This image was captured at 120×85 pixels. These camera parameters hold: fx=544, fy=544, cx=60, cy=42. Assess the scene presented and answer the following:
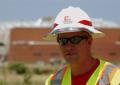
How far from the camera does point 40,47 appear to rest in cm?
7475

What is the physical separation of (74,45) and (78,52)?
0.22ft

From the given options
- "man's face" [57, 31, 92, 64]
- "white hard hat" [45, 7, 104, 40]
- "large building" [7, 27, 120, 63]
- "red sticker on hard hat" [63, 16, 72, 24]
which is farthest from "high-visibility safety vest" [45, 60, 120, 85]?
"large building" [7, 27, 120, 63]

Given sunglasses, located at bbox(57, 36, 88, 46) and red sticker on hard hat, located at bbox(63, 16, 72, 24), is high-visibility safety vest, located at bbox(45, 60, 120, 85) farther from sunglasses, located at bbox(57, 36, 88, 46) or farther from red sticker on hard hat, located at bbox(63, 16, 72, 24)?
red sticker on hard hat, located at bbox(63, 16, 72, 24)

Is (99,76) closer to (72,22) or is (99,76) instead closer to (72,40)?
(72,40)

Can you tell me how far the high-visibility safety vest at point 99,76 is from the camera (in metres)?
3.85

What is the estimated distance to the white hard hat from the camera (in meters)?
3.88

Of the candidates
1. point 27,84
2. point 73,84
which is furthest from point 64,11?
point 27,84

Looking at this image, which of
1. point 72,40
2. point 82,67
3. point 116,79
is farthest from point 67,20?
point 116,79

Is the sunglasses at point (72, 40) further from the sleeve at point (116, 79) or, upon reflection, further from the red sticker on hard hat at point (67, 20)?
the sleeve at point (116, 79)

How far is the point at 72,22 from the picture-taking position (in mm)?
3871

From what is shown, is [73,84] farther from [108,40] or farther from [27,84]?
[108,40]

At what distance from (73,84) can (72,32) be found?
0.39 meters

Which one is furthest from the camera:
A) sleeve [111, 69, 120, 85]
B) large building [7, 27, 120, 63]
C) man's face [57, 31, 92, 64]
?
large building [7, 27, 120, 63]

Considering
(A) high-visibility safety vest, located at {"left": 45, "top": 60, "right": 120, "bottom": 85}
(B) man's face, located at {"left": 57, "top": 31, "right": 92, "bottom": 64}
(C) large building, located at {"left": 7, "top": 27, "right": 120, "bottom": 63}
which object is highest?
(B) man's face, located at {"left": 57, "top": 31, "right": 92, "bottom": 64}
